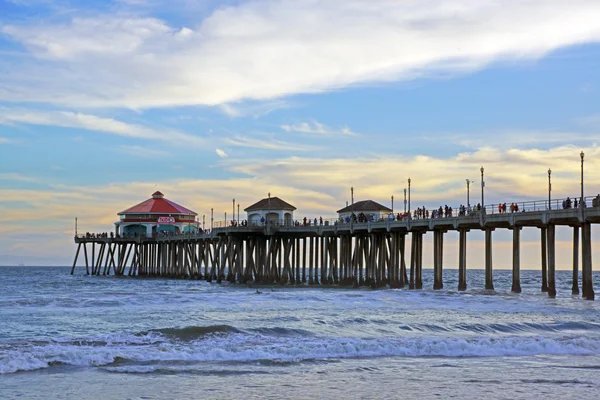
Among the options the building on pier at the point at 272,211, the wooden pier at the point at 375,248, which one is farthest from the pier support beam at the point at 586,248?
the building on pier at the point at 272,211

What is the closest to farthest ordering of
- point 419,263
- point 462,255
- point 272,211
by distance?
point 462,255 → point 419,263 → point 272,211

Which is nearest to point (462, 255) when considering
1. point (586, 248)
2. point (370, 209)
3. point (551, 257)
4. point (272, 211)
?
point (551, 257)

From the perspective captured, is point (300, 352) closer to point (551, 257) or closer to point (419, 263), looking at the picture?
point (551, 257)

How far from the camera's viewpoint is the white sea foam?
19.4 metres

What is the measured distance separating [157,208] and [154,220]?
1.62 meters

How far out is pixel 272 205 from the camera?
69.2m

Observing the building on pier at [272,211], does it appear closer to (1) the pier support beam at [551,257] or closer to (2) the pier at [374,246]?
(2) the pier at [374,246]

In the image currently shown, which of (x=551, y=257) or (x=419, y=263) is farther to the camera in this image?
(x=419, y=263)

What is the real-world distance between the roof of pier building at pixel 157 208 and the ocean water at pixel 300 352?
5598cm

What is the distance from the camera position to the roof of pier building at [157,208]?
3585 inches

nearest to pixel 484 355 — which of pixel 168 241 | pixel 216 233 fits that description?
pixel 216 233

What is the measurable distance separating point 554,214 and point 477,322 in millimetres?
12371

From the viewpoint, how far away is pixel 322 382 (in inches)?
666

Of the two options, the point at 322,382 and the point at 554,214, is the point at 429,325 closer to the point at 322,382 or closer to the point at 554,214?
the point at 322,382
